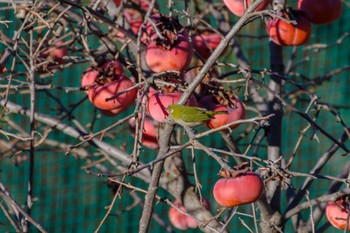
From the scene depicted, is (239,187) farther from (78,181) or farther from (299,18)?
(78,181)

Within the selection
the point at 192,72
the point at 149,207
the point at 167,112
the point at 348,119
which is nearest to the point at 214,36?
the point at 192,72

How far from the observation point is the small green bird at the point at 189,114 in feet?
3.67

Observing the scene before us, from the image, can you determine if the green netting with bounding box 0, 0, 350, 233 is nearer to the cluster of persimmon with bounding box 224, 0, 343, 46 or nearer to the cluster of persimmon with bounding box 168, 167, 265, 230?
the cluster of persimmon with bounding box 224, 0, 343, 46

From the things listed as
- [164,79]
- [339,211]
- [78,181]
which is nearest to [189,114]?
[164,79]

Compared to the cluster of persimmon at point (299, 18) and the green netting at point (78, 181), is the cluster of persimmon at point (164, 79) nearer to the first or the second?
the cluster of persimmon at point (299, 18)

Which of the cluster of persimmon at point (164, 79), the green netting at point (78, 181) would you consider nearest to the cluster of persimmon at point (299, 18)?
the cluster of persimmon at point (164, 79)

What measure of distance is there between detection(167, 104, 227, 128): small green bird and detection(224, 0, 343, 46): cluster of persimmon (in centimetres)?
26

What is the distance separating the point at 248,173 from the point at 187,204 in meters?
0.43

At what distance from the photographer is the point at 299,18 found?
1.46 metres

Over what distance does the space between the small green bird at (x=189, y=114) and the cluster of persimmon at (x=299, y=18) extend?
263 mm

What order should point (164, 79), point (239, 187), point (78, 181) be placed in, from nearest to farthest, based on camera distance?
point (239, 187), point (164, 79), point (78, 181)

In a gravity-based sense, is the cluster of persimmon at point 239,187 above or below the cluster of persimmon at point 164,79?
below

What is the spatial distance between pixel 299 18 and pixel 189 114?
0.41 meters

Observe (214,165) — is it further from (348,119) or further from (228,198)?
(228,198)
